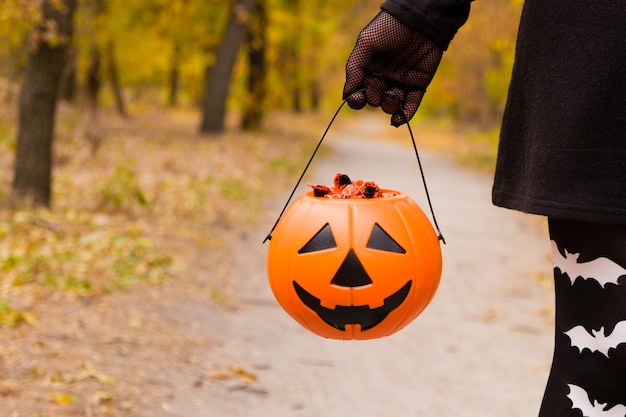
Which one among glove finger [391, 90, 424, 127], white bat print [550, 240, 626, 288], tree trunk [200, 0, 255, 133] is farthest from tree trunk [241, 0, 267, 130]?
white bat print [550, 240, 626, 288]

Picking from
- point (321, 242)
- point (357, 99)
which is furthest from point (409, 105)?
point (321, 242)

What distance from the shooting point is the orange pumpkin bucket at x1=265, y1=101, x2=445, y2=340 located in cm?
202

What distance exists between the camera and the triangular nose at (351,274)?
2.02m

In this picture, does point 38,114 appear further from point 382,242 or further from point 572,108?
point 572,108

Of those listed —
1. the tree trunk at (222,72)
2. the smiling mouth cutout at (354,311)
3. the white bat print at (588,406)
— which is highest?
the tree trunk at (222,72)

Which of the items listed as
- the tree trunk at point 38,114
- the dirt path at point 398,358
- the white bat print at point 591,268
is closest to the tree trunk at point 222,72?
the dirt path at point 398,358

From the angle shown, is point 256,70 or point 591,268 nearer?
point 591,268

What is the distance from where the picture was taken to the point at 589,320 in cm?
158

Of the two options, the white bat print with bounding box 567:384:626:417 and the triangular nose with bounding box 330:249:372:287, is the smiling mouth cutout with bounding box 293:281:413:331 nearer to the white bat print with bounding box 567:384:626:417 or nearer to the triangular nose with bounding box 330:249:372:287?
the triangular nose with bounding box 330:249:372:287

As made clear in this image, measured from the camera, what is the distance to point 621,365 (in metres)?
1.55

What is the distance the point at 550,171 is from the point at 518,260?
678 centimetres

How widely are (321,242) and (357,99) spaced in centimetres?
38

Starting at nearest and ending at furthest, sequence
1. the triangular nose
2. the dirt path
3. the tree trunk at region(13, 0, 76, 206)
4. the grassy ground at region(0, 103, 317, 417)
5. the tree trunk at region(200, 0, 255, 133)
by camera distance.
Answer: the triangular nose < the grassy ground at region(0, 103, 317, 417) < the dirt path < the tree trunk at region(13, 0, 76, 206) < the tree trunk at region(200, 0, 255, 133)

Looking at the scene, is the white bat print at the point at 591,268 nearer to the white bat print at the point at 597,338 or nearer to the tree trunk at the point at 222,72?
the white bat print at the point at 597,338
